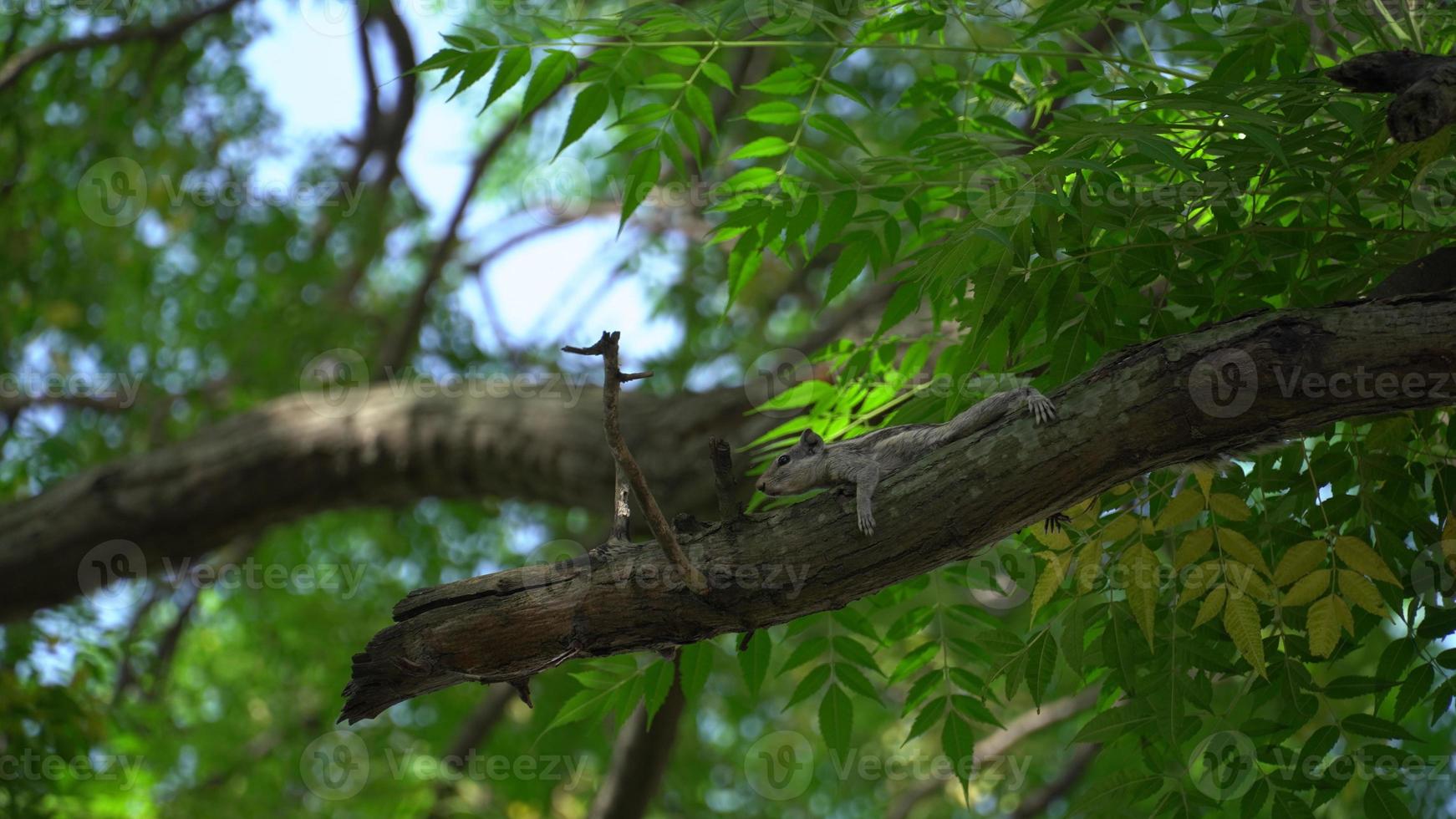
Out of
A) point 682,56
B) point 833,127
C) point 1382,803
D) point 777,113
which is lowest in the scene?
point 1382,803

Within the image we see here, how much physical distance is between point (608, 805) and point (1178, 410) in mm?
4472

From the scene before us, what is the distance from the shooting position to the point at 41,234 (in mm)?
8031

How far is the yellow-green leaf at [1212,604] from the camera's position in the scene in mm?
2732

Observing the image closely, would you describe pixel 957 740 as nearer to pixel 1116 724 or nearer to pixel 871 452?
pixel 1116 724

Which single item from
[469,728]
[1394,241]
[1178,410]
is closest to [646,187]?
[1178,410]

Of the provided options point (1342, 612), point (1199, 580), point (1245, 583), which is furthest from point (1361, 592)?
point (1199, 580)

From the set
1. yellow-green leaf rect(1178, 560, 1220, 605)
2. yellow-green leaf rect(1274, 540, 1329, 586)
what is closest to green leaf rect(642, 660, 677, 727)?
yellow-green leaf rect(1178, 560, 1220, 605)

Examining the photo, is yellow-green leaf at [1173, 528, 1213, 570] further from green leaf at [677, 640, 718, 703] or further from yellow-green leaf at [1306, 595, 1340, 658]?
green leaf at [677, 640, 718, 703]

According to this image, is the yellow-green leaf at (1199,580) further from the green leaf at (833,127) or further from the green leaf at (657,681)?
the green leaf at (833,127)

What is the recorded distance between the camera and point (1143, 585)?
2719mm

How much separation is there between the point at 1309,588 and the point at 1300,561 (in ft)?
0.22

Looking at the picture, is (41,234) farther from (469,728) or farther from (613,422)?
(613,422)

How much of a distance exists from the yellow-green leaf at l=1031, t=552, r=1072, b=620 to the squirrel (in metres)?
0.17

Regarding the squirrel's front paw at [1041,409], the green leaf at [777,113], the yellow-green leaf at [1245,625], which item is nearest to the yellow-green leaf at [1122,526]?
the yellow-green leaf at [1245,625]
